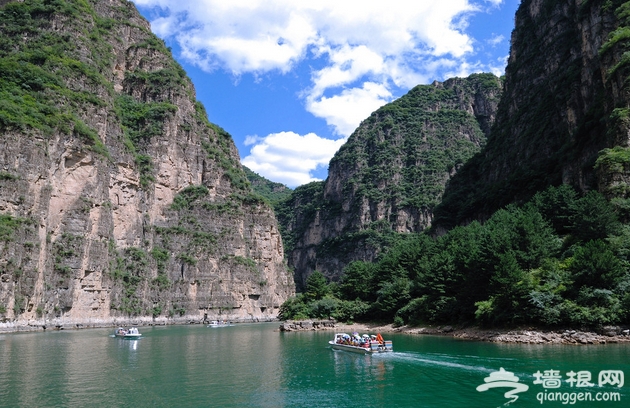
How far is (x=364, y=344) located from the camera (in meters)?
45.7

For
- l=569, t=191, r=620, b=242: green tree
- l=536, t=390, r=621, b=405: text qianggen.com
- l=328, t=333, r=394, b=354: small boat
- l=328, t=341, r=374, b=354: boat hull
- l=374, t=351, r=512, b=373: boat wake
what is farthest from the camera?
l=569, t=191, r=620, b=242: green tree

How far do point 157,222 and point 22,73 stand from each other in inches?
1784

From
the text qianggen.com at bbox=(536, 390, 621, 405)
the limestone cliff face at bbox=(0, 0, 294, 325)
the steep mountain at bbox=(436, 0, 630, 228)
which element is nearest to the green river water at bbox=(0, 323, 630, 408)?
the text qianggen.com at bbox=(536, 390, 621, 405)

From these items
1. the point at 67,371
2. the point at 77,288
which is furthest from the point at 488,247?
the point at 77,288

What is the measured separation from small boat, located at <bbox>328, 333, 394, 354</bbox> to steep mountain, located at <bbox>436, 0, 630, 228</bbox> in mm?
30237

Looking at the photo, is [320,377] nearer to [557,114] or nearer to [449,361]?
[449,361]

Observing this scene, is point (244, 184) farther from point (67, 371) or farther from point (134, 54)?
point (67, 371)

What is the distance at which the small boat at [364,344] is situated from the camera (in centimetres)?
4466

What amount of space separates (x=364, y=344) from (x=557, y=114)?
235ft

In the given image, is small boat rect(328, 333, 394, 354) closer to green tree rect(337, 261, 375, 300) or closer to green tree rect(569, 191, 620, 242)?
green tree rect(569, 191, 620, 242)

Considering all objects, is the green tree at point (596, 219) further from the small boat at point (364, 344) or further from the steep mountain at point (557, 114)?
the small boat at point (364, 344)

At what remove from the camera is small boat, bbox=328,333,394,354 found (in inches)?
1758

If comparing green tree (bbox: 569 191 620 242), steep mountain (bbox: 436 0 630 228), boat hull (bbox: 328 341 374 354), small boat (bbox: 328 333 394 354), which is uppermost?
steep mountain (bbox: 436 0 630 228)

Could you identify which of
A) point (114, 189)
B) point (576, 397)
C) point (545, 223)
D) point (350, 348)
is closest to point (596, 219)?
point (545, 223)
